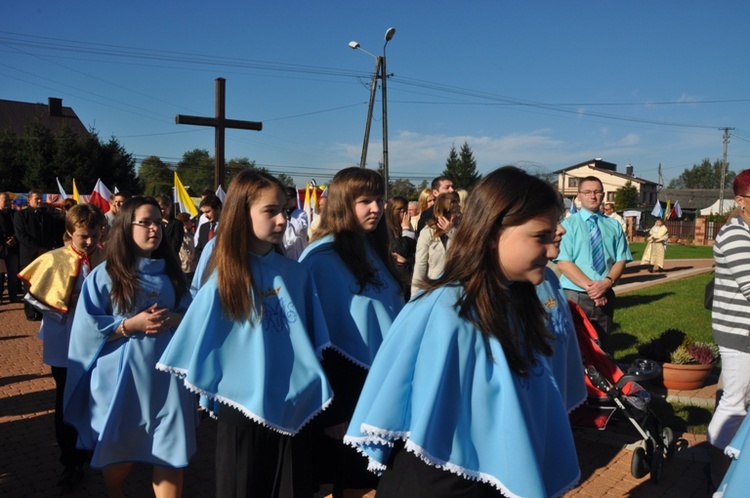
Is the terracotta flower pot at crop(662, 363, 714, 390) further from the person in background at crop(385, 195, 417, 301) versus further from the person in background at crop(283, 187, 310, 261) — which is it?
the person in background at crop(283, 187, 310, 261)

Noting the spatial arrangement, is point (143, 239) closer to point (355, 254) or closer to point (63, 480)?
point (355, 254)

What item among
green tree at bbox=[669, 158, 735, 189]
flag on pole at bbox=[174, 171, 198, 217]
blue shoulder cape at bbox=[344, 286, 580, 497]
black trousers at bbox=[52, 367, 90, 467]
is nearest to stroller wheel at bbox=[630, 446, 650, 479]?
blue shoulder cape at bbox=[344, 286, 580, 497]

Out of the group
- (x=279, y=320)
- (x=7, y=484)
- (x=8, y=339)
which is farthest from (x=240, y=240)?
(x=8, y=339)

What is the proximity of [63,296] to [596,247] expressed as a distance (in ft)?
14.7

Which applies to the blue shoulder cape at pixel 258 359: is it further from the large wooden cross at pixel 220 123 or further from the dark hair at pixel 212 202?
the large wooden cross at pixel 220 123

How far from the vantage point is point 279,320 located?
2.73 metres

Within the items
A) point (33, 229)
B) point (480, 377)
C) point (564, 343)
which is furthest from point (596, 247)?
point (33, 229)

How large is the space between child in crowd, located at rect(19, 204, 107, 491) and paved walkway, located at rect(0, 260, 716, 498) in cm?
27

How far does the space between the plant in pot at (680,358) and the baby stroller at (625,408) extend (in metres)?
1.76

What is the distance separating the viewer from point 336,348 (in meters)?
3.06

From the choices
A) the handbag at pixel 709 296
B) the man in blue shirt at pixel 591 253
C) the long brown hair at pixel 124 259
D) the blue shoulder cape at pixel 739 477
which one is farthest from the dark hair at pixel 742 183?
the long brown hair at pixel 124 259

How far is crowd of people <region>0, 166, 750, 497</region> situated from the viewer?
173 centimetres

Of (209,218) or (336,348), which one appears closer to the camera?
(336,348)

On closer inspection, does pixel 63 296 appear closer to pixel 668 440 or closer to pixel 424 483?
pixel 424 483
